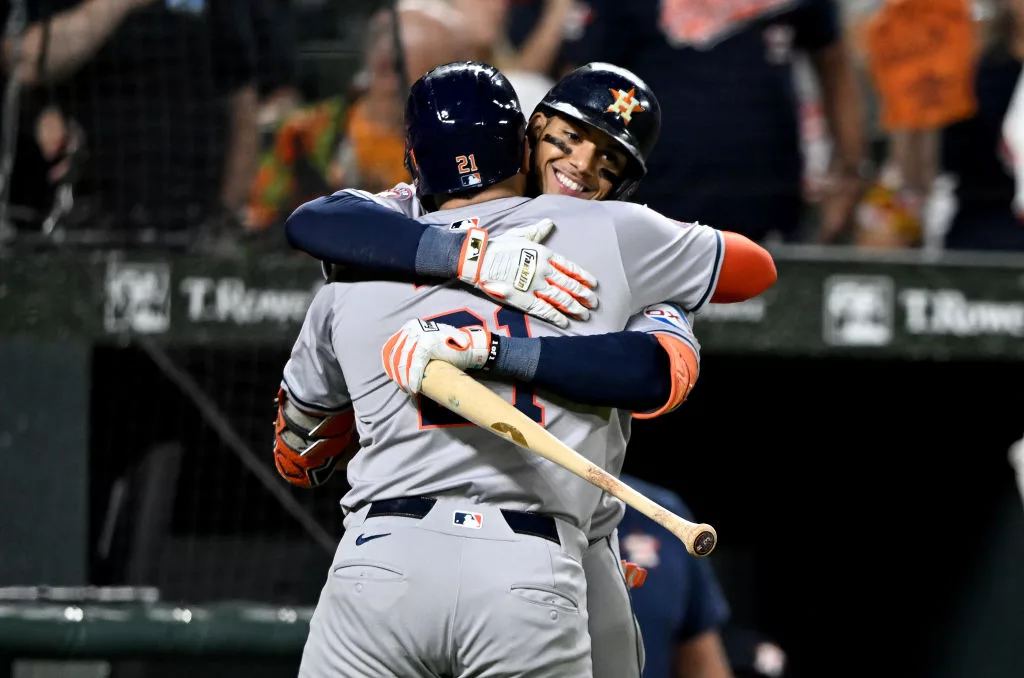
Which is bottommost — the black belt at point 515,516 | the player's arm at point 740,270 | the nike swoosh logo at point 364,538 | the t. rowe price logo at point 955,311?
the t. rowe price logo at point 955,311

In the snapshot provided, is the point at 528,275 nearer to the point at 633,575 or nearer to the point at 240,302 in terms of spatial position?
the point at 633,575

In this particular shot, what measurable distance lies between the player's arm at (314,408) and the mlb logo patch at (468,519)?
1.26ft

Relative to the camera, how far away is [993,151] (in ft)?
16.4

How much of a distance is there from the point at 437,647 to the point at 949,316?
309cm

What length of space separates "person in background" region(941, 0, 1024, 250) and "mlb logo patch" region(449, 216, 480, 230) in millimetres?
3149

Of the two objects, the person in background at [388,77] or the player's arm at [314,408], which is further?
the person in background at [388,77]

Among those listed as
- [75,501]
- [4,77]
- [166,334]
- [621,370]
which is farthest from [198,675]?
[621,370]

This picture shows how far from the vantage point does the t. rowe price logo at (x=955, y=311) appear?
4691 millimetres

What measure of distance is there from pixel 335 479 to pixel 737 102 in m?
1.98

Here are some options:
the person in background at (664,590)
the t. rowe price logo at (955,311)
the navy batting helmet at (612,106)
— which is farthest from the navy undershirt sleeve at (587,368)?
the t. rowe price logo at (955,311)

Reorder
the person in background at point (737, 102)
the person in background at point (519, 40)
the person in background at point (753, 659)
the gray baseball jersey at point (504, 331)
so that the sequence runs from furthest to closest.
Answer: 1. the person in background at point (737, 102)
2. the person in background at point (519, 40)
3. the person in background at point (753, 659)
4. the gray baseball jersey at point (504, 331)

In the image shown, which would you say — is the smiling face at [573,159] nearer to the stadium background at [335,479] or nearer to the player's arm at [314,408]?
the player's arm at [314,408]

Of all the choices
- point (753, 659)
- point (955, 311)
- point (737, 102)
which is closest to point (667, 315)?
point (753, 659)

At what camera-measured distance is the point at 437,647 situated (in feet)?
6.78
